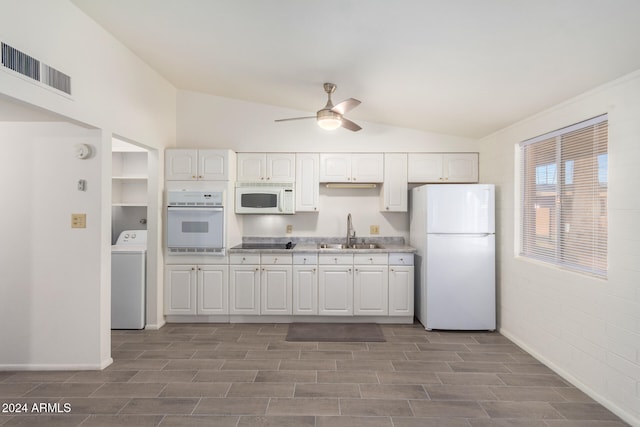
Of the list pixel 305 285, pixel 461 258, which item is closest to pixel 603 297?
pixel 461 258

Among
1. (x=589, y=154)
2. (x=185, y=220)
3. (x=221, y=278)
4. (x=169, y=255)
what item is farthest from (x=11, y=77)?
(x=589, y=154)

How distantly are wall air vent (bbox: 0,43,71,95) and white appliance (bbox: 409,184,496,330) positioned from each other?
3.51 m

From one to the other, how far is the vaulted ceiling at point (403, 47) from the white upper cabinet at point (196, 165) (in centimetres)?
88

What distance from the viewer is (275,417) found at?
89.7 inches

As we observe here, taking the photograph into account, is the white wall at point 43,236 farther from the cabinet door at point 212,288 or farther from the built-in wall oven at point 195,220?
the cabinet door at point 212,288

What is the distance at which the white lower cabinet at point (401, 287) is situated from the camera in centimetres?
407

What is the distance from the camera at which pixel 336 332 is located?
3.83 m

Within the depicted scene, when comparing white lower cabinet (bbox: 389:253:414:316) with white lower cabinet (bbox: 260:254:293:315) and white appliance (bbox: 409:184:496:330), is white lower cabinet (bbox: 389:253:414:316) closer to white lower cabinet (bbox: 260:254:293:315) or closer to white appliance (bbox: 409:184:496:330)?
white appliance (bbox: 409:184:496:330)

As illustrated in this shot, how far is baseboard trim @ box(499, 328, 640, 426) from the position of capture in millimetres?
2227

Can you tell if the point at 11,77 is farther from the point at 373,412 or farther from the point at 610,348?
the point at 610,348

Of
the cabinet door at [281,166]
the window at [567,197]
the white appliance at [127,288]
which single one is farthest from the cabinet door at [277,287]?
the window at [567,197]

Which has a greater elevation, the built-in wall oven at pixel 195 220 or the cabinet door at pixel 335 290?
the built-in wall oven at pixel 195 220

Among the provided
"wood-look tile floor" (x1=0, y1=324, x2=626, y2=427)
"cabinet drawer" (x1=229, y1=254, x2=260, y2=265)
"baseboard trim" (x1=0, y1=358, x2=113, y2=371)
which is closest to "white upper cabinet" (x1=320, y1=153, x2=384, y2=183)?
"cabinet drawer" (x1=229, y1=254, x2=260, y2=265)

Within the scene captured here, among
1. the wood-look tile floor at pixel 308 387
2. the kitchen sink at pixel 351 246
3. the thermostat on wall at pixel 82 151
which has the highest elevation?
the thermostat on wall at pixel 82 151
